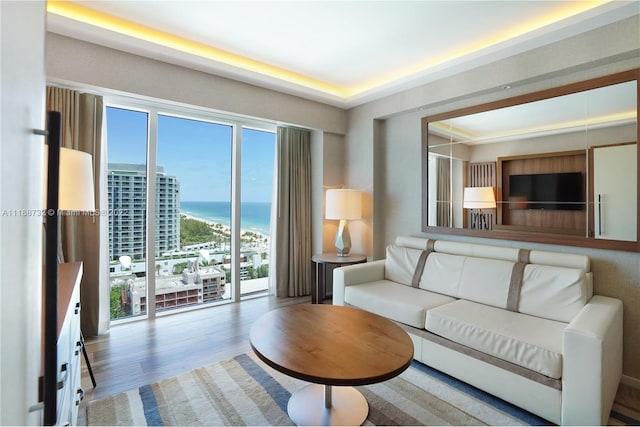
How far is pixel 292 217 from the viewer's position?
14.3ft

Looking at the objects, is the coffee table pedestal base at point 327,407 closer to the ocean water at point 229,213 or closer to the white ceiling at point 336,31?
the ocean water at point 229,213

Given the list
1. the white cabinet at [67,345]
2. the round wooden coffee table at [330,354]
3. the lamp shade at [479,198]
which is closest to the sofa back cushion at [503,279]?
the lamp shade at [479,198]

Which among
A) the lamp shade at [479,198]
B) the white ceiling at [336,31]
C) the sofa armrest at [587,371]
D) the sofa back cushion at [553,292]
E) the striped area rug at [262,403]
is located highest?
the white ceiling at [336,31]

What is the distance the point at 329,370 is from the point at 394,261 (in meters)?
2.06

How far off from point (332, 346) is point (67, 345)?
1.22 meters

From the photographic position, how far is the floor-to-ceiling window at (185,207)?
10.8ft

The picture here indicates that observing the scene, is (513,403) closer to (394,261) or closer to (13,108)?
(394,261)

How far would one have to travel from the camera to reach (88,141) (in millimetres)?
2904

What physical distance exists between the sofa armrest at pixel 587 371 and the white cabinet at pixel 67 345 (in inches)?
92.0

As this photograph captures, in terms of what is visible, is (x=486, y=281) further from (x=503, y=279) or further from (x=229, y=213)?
(x=229, y=213)

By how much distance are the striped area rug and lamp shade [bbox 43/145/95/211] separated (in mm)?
1264

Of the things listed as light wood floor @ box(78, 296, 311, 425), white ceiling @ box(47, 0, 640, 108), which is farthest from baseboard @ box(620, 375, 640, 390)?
light wood floor @ box(78, 296, 311, 425)

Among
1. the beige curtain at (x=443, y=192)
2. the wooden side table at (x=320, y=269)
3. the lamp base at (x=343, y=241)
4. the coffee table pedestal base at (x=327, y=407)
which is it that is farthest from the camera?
the lamp base at (x=343, y=241)

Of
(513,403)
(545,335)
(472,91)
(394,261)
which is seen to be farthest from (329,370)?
(472,91)
